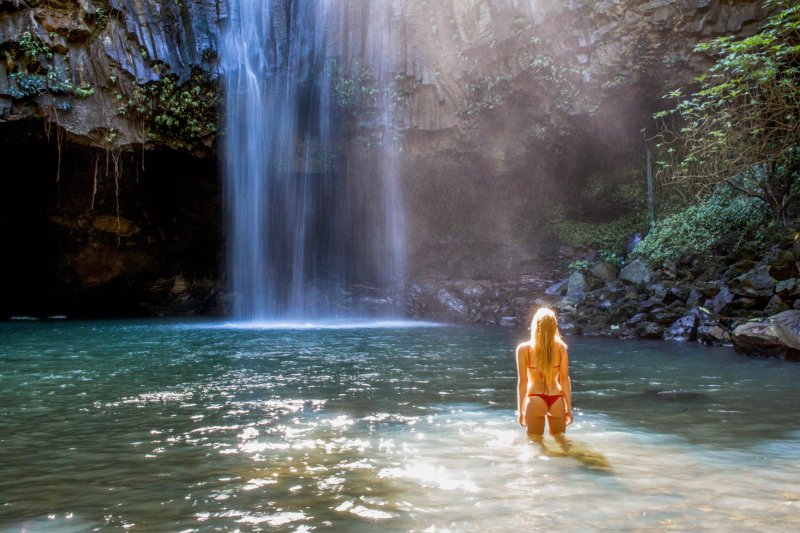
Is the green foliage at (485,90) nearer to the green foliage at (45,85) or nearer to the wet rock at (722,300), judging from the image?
the wet rock at (722,300)

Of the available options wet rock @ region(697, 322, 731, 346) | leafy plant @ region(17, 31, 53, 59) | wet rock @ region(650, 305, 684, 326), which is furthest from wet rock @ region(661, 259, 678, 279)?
leafy plant @ region(17, 31, 53, 59)

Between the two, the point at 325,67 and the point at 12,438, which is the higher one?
the point at 325,67

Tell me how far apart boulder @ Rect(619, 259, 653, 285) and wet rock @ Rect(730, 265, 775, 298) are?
3.31m

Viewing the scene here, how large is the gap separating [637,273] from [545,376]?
42.1 ft

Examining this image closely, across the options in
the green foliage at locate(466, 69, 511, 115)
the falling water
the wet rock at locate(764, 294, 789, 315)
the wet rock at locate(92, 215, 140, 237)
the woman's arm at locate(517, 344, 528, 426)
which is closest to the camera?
the woman's arm at locate(517, 344, 528, 426)

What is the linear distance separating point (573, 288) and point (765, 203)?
5780 mm

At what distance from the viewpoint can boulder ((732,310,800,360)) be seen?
9.37 meters

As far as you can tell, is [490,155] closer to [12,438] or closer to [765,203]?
[765,203]

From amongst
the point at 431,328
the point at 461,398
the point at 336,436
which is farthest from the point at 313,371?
the point at 431,328

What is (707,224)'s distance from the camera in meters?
15.6

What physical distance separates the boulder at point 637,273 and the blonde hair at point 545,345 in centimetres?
1217

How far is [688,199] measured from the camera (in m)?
18.0

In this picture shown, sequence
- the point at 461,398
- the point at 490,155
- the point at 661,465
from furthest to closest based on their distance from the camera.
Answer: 1. the point at 490,155
2. the point at 461,398
3. the point at 661,465

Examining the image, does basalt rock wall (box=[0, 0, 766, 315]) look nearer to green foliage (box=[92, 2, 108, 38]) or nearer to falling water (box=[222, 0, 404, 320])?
green foliage (box=[92, 2, 108, 38])
